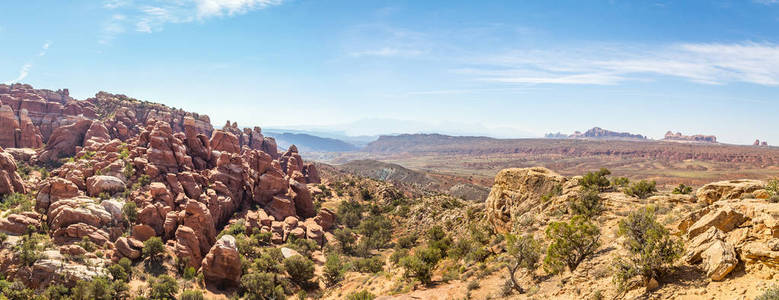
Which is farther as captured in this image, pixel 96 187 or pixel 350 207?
pixel 350 207

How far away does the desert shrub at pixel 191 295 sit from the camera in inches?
1145

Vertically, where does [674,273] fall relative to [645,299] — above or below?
above

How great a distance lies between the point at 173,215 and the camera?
38562mm

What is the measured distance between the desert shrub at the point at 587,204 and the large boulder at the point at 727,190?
6471mm

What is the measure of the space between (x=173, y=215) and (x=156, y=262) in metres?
6.32

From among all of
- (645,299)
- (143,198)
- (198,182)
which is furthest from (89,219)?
(645,299)

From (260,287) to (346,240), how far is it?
63.3ft

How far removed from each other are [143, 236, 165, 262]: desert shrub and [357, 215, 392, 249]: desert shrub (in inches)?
1080

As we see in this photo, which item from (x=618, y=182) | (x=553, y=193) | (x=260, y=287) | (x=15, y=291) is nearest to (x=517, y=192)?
(x=553, y=193)

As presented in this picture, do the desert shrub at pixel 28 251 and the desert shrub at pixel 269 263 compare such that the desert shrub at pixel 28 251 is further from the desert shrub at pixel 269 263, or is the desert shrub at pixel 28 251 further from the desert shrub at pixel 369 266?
the desert shrub at pixel 369 266

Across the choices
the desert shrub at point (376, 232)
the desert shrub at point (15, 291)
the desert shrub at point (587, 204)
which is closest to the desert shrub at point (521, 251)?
the desert shrub at point (587, 204)

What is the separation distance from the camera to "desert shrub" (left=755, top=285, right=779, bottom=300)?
367 inches

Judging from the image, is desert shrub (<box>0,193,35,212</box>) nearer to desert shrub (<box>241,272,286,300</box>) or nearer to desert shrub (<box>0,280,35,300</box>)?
desert shrub (<box>0,280,35,300</box>)

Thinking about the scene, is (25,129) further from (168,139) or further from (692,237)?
(692,237)
